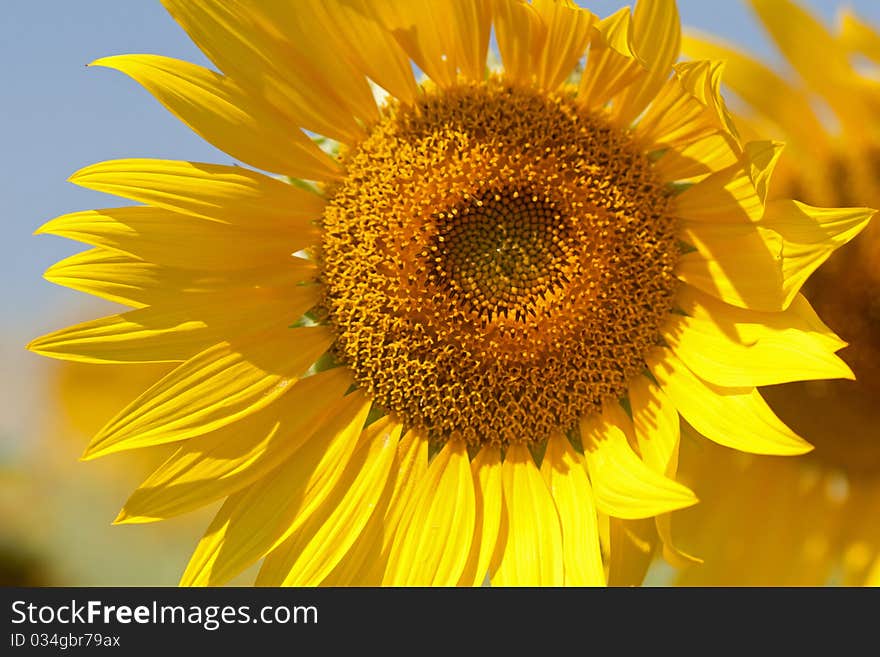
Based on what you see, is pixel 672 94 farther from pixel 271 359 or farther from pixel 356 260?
pixel 271 359

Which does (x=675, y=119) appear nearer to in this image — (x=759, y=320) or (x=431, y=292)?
(x=759, y=320)

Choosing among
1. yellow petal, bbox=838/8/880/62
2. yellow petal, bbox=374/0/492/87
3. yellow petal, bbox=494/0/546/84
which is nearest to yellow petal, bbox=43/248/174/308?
yellow petal, bbox=374/0/492/87

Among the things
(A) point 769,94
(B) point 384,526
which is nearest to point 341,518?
(B) point 384,526

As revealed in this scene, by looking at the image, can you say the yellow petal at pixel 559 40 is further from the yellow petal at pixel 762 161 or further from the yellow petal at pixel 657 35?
the yellow petal at pixel 762 161

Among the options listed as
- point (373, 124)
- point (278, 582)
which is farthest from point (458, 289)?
point (278, 582)

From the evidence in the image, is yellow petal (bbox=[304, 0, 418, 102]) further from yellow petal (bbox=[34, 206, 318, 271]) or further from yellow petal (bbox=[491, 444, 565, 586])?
yellow petal (bbox=[491, 444, 565, 586])

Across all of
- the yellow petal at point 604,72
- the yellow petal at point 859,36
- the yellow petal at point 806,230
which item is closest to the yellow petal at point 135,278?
the yellow petal at point 604,72
